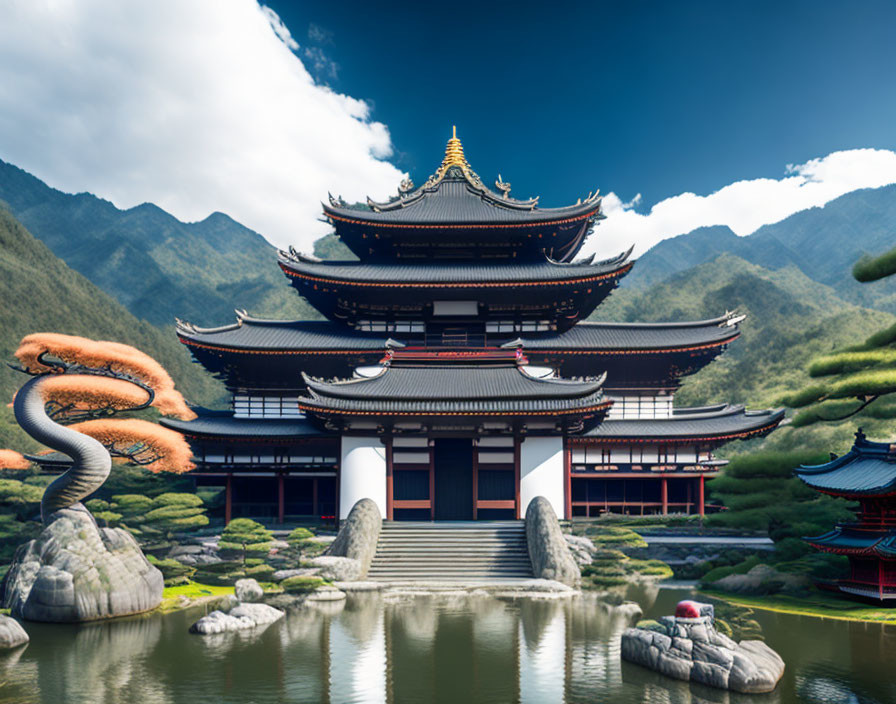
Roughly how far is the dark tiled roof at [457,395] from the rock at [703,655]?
11289mm

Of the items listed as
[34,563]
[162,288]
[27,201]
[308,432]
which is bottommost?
[34,563]

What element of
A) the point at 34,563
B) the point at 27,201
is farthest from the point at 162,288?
the point at 34,563

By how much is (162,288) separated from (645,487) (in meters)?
103

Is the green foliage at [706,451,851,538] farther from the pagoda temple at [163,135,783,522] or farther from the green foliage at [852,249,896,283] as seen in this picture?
the green foliage at [852,249,896,283]

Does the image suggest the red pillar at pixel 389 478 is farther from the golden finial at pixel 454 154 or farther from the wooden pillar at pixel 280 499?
the golden finial at pixel 454 154

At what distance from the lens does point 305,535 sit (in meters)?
22.3

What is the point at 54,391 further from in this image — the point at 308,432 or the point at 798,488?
the point at 798,488

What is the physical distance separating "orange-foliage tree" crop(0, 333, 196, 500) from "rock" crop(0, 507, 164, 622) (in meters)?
2.38

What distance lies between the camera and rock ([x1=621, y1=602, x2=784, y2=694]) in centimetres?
1148

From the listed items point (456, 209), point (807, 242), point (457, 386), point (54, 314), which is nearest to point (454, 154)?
point (456, 209)

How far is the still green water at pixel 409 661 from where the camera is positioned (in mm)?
11156

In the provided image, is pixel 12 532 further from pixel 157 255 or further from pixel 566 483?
pixel 157 255

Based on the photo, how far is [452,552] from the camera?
22.0 meters

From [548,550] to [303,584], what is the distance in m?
7.90
